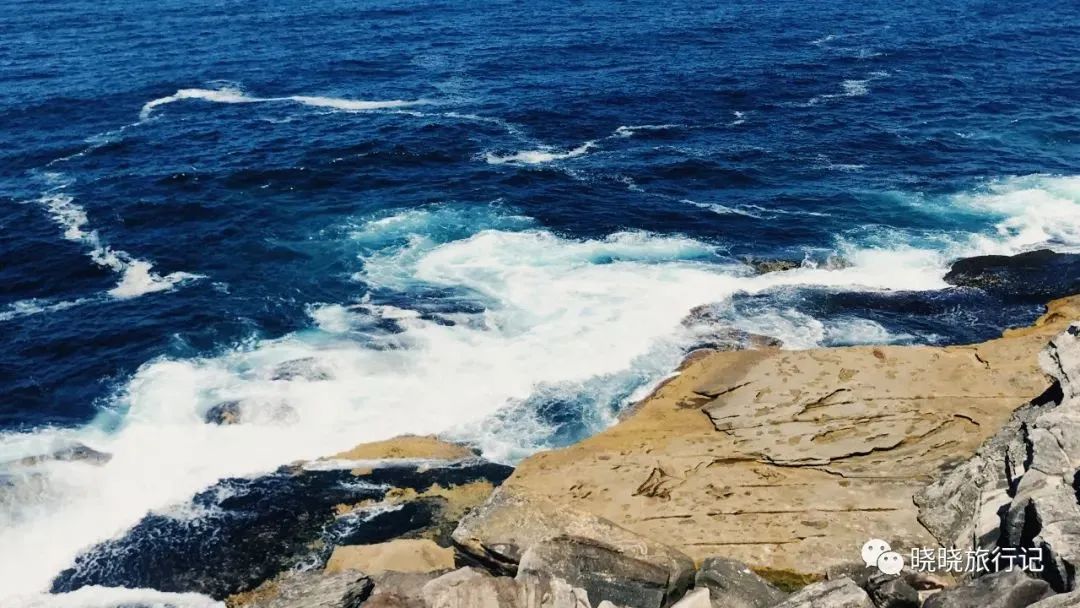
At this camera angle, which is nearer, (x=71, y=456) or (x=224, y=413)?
(x=71, y=456)

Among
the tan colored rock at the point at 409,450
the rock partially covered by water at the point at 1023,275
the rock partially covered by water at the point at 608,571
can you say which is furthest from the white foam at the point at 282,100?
the rock partially covered by water at the point at 608,571

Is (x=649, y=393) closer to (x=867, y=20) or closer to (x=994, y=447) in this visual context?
(x=994, y=447)

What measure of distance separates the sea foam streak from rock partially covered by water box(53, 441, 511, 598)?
1.38m

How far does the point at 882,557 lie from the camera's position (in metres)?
28.5

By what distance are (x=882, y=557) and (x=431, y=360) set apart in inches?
1182

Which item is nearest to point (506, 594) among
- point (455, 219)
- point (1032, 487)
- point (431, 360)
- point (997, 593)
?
point (997, 593)

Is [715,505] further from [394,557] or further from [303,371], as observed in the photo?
[303,371]

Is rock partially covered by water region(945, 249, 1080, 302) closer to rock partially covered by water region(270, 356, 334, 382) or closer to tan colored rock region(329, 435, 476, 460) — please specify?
tan colored rock region(329, 435, 476, 460)

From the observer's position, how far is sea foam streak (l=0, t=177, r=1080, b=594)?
4347cm

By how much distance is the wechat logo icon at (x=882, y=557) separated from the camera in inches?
1102

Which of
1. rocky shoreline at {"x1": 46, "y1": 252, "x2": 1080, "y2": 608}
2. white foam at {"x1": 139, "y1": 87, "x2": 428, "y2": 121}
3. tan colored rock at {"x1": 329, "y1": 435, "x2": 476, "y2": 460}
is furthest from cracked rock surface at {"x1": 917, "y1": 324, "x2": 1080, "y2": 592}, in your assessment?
white foam at {"x1": 139, "y1": 87, "x2": 428, "y2": 121}

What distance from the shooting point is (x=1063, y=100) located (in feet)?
306

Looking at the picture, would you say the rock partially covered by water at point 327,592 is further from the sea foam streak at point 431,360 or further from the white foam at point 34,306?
the white foam at point 34,306

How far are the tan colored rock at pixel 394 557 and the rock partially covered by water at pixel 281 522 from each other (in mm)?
1973
